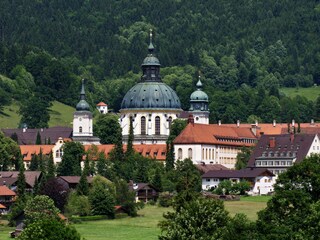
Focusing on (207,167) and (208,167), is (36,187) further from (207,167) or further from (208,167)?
(208,167)

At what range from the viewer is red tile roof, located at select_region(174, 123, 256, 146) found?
165 meters

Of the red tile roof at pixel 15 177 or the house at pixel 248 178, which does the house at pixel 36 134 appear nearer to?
the red tile roof at pixel 15 177

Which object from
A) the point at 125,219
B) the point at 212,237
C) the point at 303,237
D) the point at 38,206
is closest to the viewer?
the point at 303,237

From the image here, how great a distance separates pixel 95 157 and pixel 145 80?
119ft

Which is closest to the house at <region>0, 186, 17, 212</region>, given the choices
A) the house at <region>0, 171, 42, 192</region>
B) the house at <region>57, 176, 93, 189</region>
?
the house at <region>0, 171, 42, 192</region>

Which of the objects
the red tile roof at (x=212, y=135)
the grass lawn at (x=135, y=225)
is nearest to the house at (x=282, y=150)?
the red tile roof at (x=212, y=135)

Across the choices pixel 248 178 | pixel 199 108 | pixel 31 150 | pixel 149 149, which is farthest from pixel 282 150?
pixel 199 108

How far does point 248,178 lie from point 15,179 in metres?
23.7

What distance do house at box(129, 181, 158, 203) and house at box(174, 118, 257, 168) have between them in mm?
30499

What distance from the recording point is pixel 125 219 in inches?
4466

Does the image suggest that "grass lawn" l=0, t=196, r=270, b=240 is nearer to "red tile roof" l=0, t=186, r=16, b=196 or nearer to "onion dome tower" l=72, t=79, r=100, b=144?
"red tile roof" l=0, t=186, r=16, b=196

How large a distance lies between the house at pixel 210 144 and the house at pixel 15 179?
28928mm

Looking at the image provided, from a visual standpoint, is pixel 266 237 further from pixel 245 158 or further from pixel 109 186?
pixel 245 158

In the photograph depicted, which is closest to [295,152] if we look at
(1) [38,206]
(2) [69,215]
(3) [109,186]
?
(3) [109,186]
